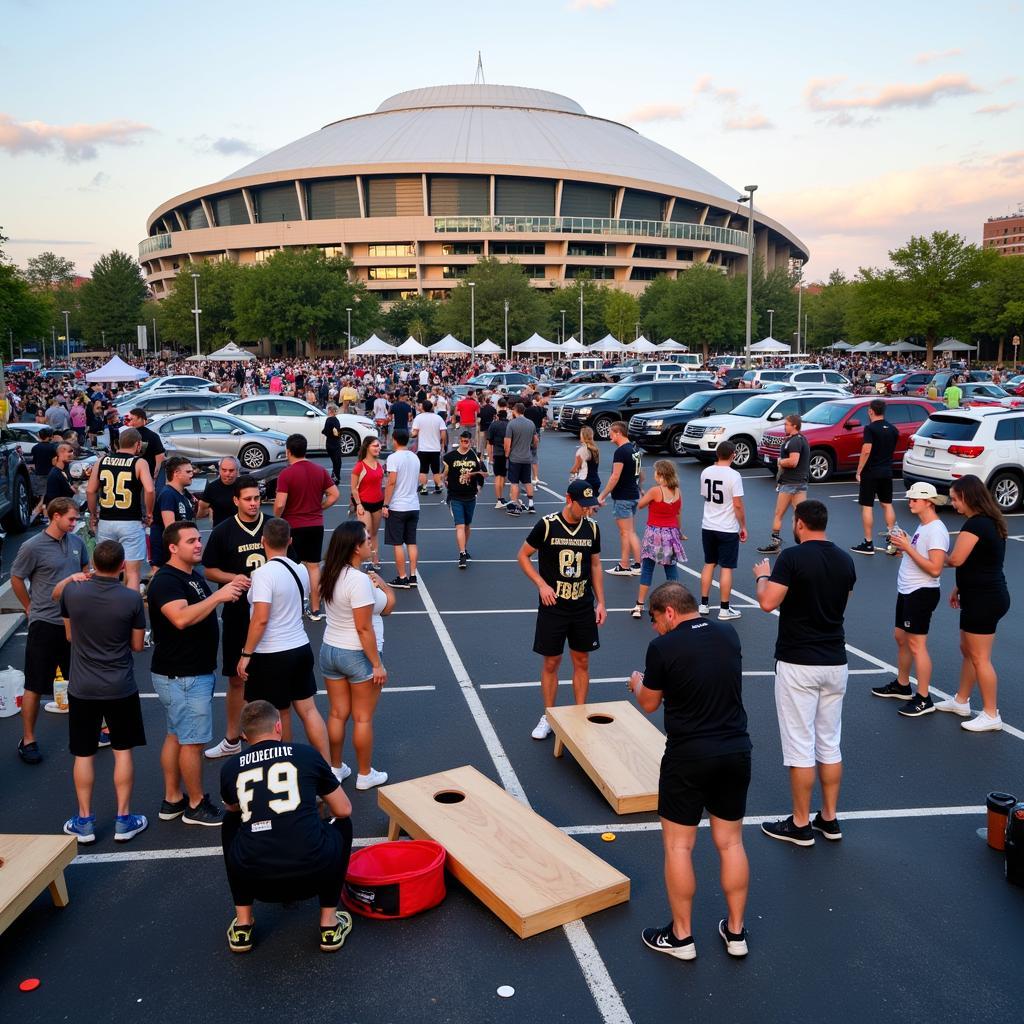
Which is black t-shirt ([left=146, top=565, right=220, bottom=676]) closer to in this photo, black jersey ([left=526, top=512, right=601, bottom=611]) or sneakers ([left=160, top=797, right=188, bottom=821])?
→ sneakers ([left=160, top=797, right=188, bottom=821])

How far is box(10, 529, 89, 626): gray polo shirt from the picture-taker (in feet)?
22.7

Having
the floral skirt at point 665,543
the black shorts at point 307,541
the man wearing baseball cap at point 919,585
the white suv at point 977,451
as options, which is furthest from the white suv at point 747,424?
the man wearing baseball cap at point 919,585

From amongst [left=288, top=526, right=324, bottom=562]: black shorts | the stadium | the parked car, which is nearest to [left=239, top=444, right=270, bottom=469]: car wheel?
the parked car

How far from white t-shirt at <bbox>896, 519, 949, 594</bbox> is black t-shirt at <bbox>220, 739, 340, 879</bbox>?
5305mm

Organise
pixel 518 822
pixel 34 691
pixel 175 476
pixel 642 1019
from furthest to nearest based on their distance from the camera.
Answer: pixel 175 476
pixel 34 691
pixel 518 822
pixel 642 1019

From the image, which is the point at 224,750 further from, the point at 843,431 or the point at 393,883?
the point at 843,431

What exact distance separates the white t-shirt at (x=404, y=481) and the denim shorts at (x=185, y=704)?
18.8ft

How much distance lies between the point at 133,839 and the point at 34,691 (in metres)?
1.79

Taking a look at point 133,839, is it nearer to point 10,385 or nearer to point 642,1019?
point 642,1019

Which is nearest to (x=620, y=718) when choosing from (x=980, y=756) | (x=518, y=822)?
(x=518, y=822)

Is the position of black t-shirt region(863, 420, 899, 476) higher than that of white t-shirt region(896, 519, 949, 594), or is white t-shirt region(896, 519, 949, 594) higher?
black t-shirt region(863, 420, 899, 476)

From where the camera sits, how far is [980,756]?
702 cm

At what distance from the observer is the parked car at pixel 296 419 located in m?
24.7

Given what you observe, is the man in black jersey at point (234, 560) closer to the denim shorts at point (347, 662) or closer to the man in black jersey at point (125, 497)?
the denim shorts at point (347, 662)
